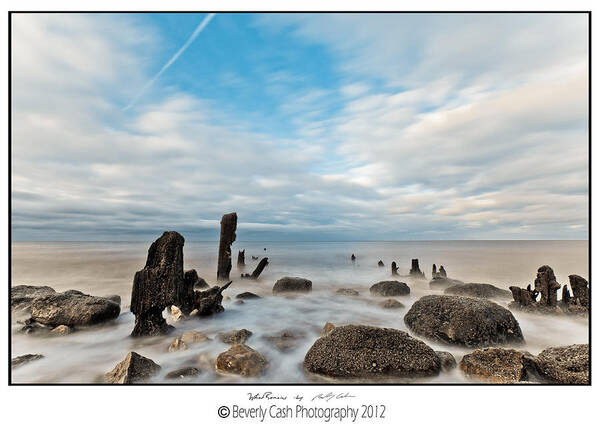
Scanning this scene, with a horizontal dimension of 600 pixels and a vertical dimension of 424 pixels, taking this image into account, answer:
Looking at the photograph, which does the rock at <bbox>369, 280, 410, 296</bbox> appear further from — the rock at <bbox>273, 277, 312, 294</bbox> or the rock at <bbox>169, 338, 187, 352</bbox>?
the rock at <bbox>169, 338, 187, 352</bbox>

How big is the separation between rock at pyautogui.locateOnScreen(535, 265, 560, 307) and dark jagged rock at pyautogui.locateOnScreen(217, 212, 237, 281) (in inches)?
625

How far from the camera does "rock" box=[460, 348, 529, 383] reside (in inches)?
183

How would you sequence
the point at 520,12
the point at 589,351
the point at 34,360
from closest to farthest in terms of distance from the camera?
the point at 589,351
the point at 520,12
the point at 34,360

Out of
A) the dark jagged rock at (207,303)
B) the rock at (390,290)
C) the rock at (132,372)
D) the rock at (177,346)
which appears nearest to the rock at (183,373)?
the rock at (132,372)

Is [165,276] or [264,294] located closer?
[165,276]

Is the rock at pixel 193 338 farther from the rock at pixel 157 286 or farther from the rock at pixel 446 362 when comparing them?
the rock at pixel 446 362

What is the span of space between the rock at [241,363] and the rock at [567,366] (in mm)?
5361

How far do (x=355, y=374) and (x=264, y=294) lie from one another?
10.3 m

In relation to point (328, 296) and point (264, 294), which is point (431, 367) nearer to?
point (328, 296)

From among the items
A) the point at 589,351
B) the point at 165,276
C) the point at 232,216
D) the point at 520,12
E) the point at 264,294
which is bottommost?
the point at 264,294

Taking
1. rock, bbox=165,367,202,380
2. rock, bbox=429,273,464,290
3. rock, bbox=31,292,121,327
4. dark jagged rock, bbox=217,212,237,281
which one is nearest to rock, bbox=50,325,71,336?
rock, bbox=31,292,121,327

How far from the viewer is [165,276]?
803 cm
